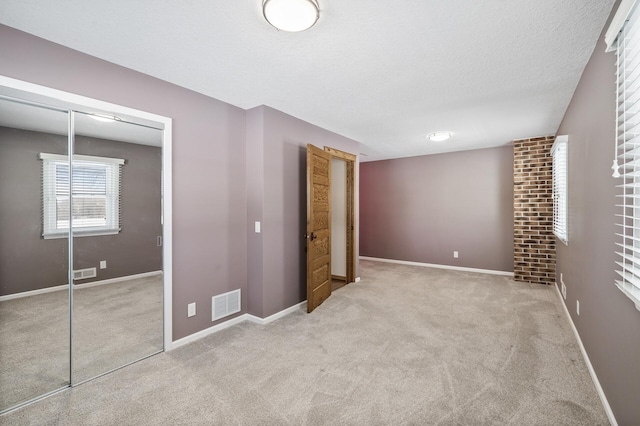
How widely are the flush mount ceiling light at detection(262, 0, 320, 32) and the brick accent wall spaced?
471cm

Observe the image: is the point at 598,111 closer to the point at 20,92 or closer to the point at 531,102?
the point at 531,102

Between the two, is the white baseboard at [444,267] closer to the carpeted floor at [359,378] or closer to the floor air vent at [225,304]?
the carpeted floor at [359,378]

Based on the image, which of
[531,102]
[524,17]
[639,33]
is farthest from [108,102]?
[531,102]

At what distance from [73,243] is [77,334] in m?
0.70

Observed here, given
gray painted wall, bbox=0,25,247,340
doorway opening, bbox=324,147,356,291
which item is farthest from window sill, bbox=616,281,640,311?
doorway opening, bbox=324,147,356,291

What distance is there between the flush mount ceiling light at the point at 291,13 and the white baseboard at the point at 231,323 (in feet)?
9.07

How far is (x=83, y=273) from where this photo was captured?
7.41ft

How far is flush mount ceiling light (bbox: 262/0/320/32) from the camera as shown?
62.5 inches

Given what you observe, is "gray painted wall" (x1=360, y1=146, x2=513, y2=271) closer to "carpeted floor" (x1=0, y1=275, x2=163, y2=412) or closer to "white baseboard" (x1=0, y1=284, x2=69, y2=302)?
"carpeted floor" (x1=0, y1=275, x2=163, y2=412)

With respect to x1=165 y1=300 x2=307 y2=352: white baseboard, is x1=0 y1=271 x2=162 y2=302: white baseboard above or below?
above

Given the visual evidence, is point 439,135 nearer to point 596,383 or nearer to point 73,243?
point 596,383

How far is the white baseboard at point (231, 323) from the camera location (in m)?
2.79

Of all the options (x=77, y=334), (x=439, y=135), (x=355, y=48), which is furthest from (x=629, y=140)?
(x=77, y=334)

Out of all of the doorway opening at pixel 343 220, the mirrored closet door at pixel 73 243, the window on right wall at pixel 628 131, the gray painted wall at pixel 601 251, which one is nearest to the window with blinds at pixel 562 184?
the gray painted wall at pixel 601 251
